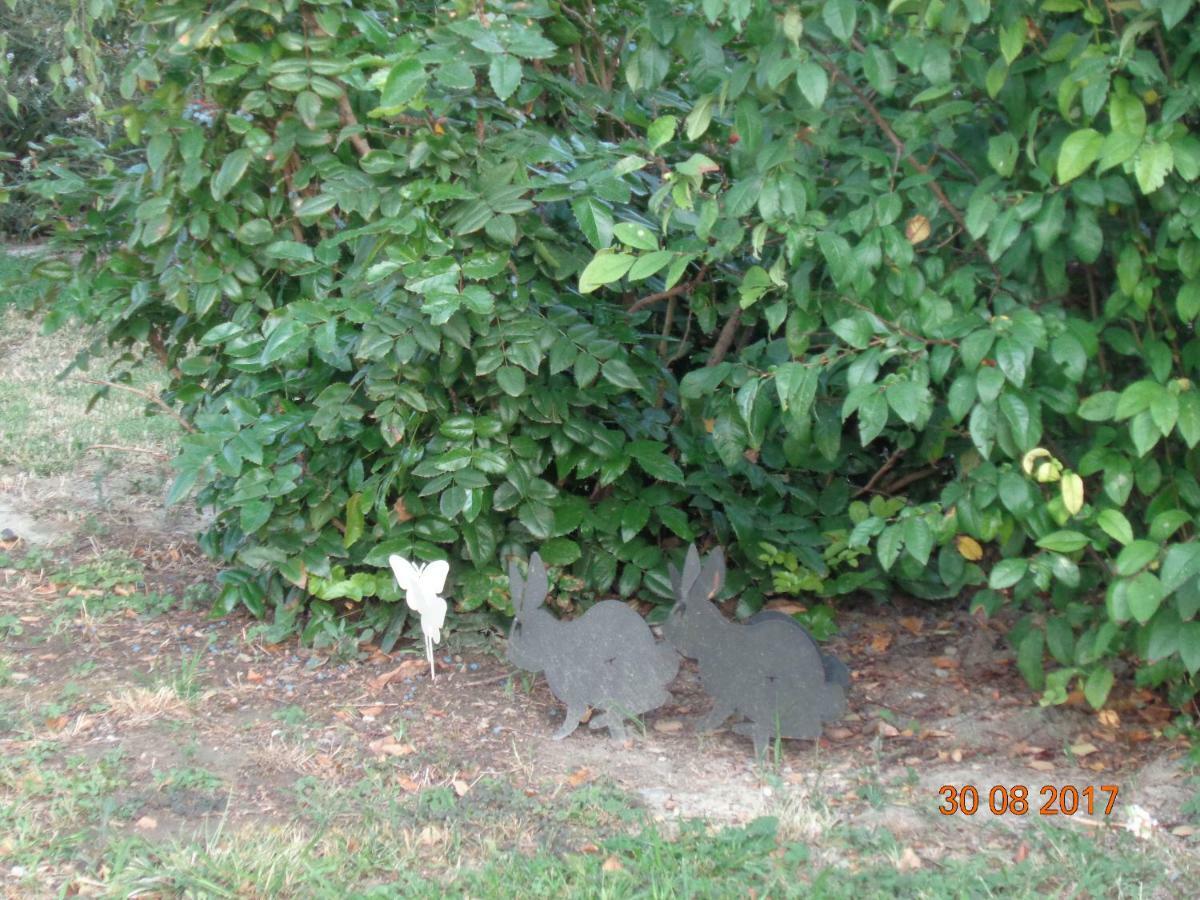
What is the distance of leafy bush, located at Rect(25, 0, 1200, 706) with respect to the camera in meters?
2.71

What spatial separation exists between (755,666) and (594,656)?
0.44 metres

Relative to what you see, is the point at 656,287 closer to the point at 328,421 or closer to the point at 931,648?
the point at 328,421

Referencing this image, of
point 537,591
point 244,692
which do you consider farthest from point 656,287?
point 244,692

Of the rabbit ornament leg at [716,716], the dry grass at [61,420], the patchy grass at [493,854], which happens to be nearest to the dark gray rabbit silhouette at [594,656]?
the rabbit ornament leg at [716,716]

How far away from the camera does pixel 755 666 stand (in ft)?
10.8

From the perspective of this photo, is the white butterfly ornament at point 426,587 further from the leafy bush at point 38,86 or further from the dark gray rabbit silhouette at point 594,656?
the leafy bush at point 38,86

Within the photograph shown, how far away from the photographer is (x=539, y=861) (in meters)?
2.79

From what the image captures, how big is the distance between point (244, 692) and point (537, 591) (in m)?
1.03

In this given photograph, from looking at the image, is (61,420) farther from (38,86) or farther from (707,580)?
(38,86)

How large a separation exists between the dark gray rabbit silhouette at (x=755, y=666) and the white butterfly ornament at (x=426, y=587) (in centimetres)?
66

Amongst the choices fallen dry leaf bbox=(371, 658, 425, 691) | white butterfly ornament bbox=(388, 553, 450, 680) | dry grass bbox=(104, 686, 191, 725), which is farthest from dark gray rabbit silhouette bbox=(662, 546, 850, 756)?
dry grass bbox=(104, 686, 191, 725)

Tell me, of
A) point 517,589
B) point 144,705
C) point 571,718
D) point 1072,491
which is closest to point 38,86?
point 144,705

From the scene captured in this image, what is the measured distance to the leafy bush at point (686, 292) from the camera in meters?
2.71
